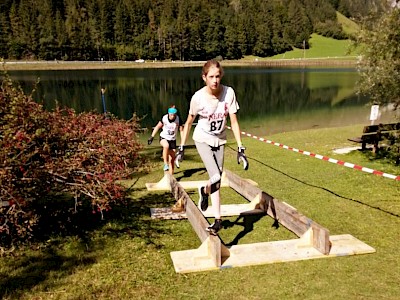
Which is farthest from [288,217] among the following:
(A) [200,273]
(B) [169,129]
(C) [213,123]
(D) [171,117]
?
(D) [171,117]

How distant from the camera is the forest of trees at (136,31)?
146125 millimetres

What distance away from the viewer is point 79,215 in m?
7.43

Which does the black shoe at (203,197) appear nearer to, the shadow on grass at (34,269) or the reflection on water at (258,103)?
the shadow on grass at (34,269)

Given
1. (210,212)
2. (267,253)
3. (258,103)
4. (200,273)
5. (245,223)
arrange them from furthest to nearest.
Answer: (258,103) < (210,212) < (245,223) < (267,253) < (200,273)

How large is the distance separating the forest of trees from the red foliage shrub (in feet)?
495

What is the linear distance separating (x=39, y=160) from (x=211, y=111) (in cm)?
278

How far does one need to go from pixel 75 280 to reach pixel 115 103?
4160cm

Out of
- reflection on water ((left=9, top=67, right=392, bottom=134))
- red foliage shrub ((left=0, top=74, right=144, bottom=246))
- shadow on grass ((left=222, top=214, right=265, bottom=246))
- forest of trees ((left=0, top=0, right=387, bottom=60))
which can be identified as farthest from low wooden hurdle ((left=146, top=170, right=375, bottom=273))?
forest of trees ((left=0, top=0, right=387, bottom=60))

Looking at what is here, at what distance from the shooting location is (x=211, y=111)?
5906 mm

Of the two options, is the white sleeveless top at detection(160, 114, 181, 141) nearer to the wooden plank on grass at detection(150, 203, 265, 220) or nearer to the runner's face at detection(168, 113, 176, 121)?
the runner's face at detection(168, 113, 176, 121)

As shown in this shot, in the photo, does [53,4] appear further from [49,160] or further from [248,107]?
[49,160]

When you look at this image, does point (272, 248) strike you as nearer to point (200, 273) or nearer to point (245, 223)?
point (200, 273)

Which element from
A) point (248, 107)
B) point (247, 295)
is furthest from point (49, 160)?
point (248, 107)

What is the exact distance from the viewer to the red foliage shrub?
17.3 feet
